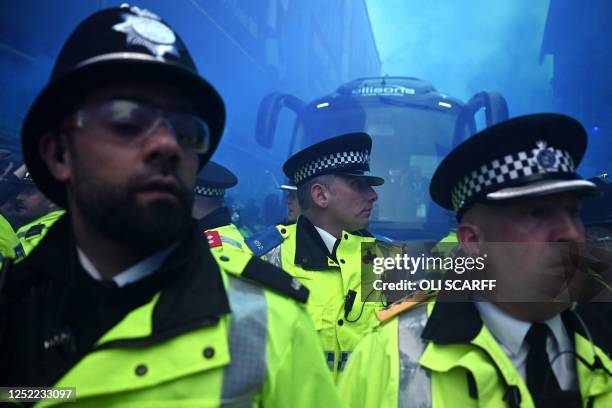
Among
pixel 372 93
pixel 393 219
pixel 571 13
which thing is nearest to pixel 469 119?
pixel 372 93

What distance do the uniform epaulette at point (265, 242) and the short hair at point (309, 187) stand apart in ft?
1.11

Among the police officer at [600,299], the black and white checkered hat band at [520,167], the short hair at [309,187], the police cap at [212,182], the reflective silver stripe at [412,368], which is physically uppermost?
the police cap at [212,182]

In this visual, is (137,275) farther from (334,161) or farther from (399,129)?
(399,129)

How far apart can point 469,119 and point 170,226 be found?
24.9 feet

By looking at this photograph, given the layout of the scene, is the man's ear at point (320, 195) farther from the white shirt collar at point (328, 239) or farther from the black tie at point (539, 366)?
the black tie at point (539, 366)

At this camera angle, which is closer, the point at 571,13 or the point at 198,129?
the point at 198,129

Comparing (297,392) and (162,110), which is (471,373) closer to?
(297,392)

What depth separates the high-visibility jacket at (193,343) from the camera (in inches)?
41.6

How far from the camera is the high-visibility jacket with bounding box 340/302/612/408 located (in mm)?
1372

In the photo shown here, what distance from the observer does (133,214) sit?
1.18m

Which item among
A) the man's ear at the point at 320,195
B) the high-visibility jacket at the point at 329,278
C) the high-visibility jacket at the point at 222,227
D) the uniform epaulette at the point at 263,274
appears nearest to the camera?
the uniform epaulette at the point at 263,274

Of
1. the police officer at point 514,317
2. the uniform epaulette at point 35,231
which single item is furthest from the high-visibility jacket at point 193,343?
the uniform epaulette at point 35,231

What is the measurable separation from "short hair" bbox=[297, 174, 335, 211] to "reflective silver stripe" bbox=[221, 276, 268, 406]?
2.22m

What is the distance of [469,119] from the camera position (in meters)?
7.73
